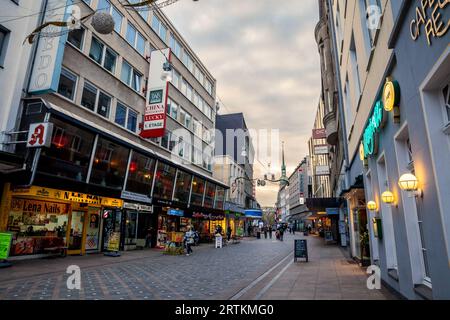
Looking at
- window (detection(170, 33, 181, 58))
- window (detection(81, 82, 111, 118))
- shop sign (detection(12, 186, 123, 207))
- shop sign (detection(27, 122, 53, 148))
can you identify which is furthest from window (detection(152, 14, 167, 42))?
shop sign (detection(27, 122, 53, 148))

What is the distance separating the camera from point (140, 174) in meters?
21.4

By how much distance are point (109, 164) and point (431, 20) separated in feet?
57.7

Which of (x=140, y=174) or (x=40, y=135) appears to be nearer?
(x=40, y=135)

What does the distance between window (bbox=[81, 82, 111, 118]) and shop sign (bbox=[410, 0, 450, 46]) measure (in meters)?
17.0

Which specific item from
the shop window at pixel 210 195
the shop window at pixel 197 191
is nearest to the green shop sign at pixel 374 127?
the shop window at pixel 197 191

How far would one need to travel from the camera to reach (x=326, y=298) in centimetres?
741

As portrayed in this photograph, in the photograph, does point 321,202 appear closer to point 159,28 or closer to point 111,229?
point 111,229

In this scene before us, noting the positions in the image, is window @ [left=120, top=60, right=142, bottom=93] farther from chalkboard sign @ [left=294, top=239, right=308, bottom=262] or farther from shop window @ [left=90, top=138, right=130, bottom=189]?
chalkboard sign @ [left=294, top=239, right=308, bottom=262]

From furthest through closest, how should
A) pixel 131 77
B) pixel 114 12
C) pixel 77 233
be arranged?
pixel 131 77 < pixel 114 12 < pixel 77 233

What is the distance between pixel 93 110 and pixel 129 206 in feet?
21.2

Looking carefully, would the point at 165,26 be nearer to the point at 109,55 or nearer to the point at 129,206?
the point at 109,55

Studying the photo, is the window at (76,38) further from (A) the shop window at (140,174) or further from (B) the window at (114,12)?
(A) the shop window at (140,174)

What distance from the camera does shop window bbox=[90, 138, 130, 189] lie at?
17266mm

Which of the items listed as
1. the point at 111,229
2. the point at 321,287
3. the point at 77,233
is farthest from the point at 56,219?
the point at 321,287
